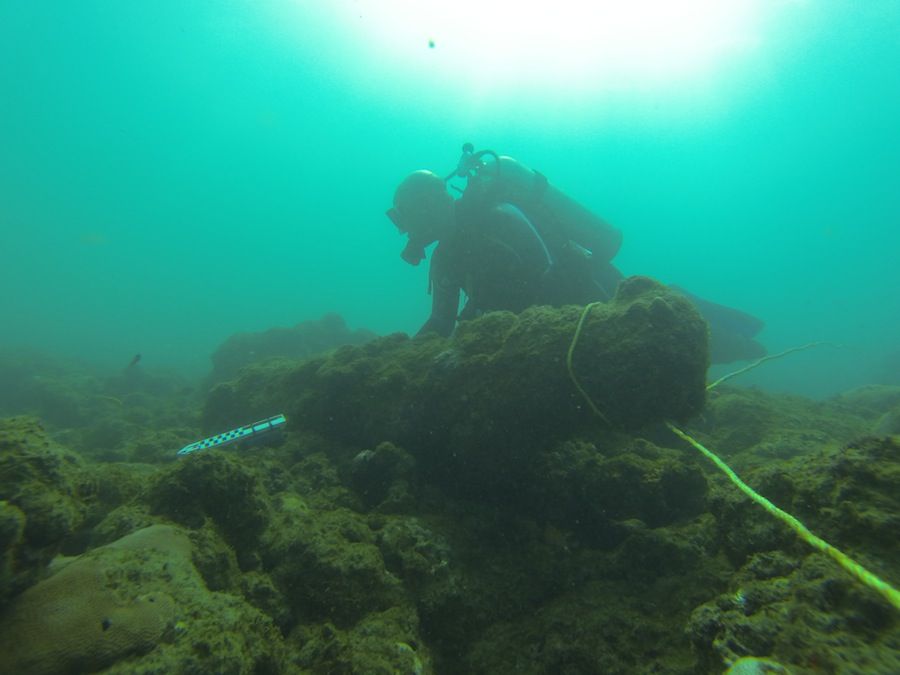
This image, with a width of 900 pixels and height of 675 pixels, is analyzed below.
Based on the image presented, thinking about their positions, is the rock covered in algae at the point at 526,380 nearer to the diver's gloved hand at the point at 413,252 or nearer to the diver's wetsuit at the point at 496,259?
the diver's wetsuit at the point at 496,259

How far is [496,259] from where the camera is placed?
6.50 meters

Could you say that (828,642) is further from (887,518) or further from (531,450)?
(531,450)

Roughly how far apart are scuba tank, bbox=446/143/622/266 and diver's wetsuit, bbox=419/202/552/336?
22.9 inches

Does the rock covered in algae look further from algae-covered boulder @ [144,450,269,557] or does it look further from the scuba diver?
the scuba diver

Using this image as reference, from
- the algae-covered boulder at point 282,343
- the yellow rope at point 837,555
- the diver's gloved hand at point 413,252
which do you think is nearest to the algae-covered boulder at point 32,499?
the yellow rope at point 837,555

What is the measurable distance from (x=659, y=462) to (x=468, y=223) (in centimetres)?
529

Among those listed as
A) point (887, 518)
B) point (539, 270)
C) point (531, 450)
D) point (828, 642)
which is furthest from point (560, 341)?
point (539, 270)

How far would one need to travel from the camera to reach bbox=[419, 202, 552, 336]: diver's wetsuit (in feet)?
21.3

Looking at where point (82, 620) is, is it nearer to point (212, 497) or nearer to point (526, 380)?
point (212, 497)

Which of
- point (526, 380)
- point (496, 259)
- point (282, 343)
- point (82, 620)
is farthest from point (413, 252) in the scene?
point (282, 343)

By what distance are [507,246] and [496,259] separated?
0.91ft

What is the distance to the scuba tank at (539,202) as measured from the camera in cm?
746

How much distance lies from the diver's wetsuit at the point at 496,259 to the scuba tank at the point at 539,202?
0.58 metres

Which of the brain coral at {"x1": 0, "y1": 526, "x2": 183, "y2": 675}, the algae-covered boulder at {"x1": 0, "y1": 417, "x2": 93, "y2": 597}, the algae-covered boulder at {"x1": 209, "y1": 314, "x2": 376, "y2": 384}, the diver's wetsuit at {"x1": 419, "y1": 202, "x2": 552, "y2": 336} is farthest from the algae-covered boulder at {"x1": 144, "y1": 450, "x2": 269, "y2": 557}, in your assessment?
the algae-covered boulder at {"x1": 209, "y1": 314, "x2": 376, "y2": 384}
